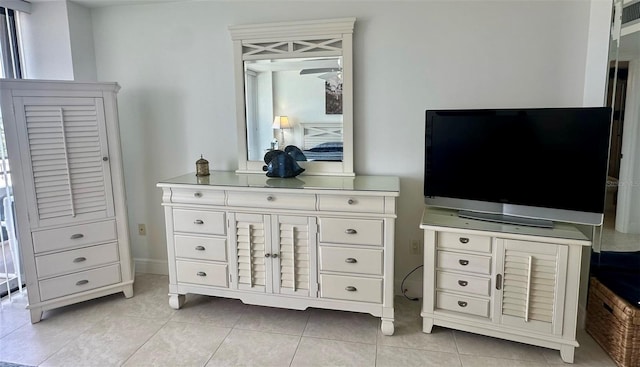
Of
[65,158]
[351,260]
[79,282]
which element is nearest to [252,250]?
[351,260]

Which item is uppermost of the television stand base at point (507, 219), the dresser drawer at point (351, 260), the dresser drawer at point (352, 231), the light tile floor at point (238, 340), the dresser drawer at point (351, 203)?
the dresser drawer at point (351, 203)

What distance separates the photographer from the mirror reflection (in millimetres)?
2689

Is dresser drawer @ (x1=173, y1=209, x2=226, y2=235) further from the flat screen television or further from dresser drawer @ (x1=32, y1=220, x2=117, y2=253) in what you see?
the flat screen television

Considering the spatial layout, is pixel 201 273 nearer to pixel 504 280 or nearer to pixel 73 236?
pixel 73 236

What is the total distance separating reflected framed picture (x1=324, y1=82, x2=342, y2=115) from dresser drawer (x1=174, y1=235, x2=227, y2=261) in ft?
3.91

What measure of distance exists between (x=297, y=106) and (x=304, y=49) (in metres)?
0.41

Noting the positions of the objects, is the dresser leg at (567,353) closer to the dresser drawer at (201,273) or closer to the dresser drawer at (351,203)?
the dresser drawer at (351,203)

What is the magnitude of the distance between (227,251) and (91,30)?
88.7 inches

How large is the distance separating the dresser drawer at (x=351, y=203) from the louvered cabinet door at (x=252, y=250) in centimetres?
41

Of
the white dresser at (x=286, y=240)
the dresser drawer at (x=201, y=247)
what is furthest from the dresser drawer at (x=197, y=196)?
the dresser drawer at (x=201, y=247)

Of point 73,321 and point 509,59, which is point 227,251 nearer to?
point 73,321

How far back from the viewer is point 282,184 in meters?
2.43

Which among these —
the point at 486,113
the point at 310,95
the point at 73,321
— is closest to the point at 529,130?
the point at 486,113

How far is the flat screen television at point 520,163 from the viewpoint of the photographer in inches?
78.6
